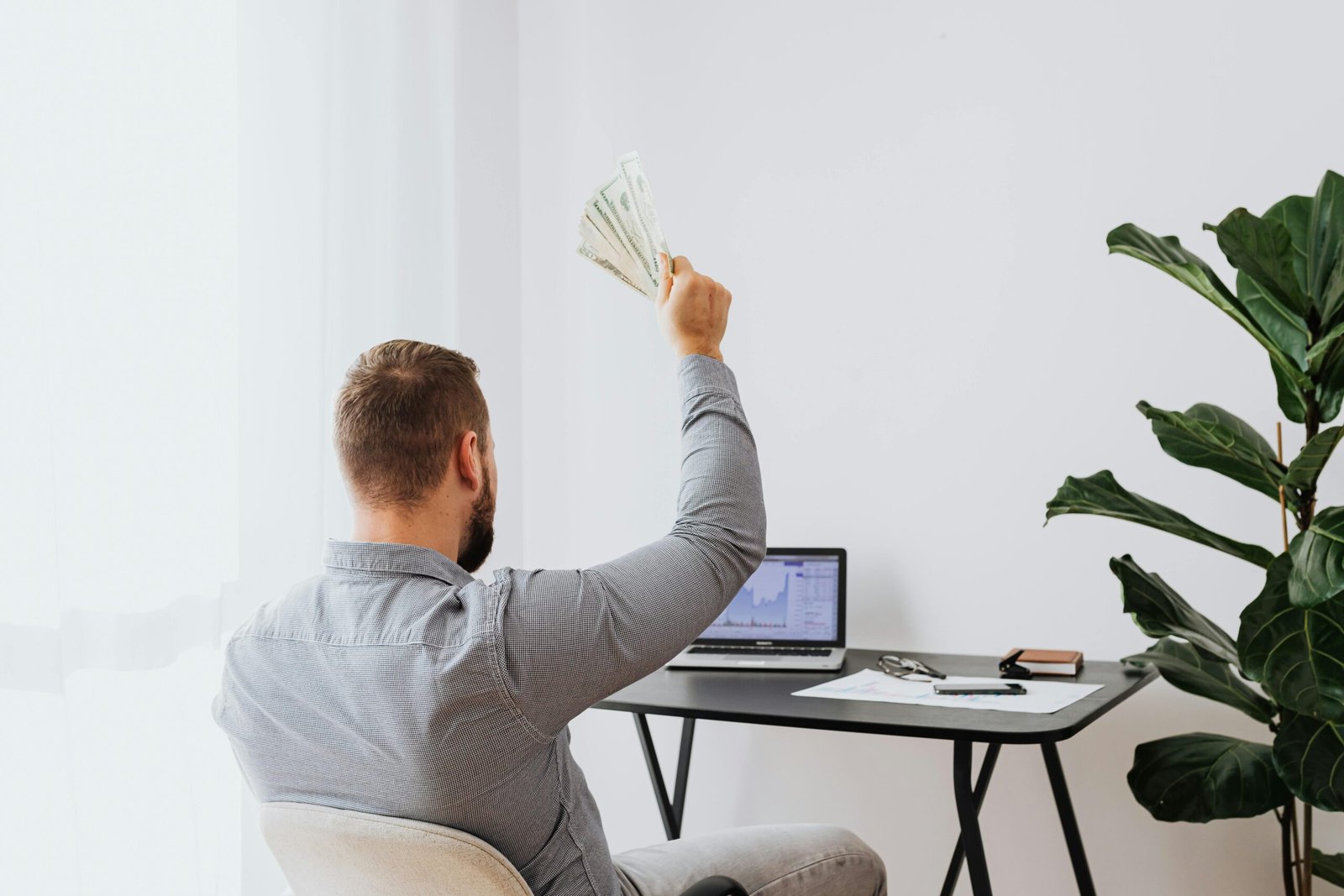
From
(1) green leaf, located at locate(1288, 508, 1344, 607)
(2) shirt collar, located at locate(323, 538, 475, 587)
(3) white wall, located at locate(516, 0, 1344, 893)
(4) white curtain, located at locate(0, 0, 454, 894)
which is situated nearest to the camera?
(2) shirt collar, located at locate(323, 538, 475, 587)

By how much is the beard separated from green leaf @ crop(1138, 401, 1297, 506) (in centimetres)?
100

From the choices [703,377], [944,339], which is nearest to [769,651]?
[944,339]

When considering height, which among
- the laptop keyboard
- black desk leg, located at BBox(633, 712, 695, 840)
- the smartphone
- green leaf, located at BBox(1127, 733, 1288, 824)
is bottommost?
black desk leg, located at BBox(633, 712, 695, 840)

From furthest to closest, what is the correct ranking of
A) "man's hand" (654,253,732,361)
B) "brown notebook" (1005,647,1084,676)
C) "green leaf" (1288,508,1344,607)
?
"brown notebook" (1005,647,1084,676)
"green leaf" (1288,508,1344,607)
"man's hand" (654,253,732,361)

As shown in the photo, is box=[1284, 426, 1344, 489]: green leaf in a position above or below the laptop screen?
above

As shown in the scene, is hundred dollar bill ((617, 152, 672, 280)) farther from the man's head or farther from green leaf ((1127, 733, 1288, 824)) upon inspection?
green leaf ((1127, 733, 1288, 824))

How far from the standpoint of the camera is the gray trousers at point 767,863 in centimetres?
150

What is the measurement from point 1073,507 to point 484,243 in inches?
71.7

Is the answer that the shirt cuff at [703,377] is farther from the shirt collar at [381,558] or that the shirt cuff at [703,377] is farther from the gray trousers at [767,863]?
the gray trousers at [767,863]

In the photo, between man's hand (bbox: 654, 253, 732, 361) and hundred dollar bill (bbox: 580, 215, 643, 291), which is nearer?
man's hand (bbox: 654, 253, 732, 361)

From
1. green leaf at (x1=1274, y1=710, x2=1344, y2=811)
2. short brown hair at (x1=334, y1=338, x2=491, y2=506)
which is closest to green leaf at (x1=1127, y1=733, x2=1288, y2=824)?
green leaf at (x1=1274, y1=710, x2=1344, y2=811)

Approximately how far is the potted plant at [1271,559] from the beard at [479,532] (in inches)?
37.9

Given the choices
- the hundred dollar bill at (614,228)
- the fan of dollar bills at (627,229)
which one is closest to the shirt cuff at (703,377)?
the fan of dollar bills at (627,229)

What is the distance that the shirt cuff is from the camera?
1.27 metres
